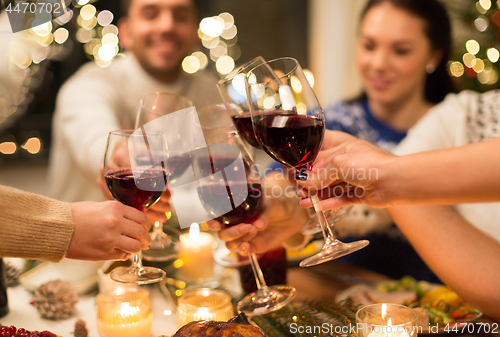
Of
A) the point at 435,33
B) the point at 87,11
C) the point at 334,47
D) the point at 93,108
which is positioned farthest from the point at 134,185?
the point at 334,47

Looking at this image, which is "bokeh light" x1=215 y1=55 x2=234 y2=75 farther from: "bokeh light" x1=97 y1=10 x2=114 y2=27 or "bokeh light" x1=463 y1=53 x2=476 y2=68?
"bokeh light" x1=463 y1=53 x2=476 y2=68

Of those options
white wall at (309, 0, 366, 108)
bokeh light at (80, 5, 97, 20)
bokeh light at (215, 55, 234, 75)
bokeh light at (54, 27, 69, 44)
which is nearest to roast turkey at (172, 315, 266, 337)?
bokeh light at (80, 5, 97, 20)

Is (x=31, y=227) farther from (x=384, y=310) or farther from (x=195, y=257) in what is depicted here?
(x=384, y=310)

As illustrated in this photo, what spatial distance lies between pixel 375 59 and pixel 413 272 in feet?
3.39

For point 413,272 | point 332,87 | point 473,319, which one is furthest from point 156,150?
point 332,87

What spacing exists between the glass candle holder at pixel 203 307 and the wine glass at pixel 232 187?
4 centimetres

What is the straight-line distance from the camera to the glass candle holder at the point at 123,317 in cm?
75

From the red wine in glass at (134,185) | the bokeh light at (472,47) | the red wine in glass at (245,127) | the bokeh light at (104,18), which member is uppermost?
the bokeh light at (104,18)

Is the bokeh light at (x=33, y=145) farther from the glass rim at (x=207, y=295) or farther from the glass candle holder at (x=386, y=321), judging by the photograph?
the glass candle holder at (x=386, y=321)

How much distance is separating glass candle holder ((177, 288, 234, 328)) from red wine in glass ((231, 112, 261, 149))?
349 mm

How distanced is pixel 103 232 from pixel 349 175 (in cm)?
46

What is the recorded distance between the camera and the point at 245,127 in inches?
35.7

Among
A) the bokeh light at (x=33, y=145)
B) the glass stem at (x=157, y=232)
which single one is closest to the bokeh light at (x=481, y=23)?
the glass stem at (x=157, y=232)

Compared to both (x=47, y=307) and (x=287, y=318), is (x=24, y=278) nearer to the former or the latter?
(x=47, y=307)
